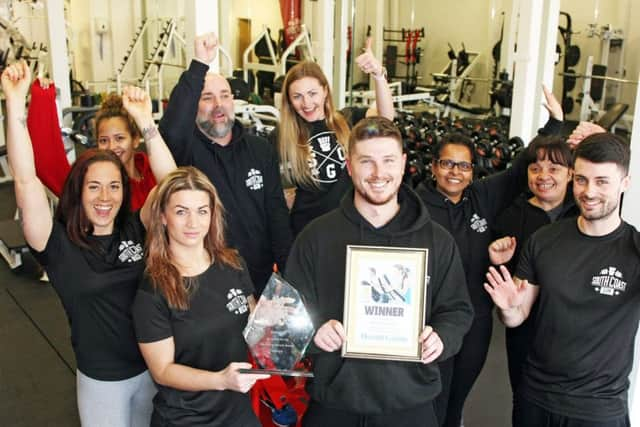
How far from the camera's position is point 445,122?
663 cm

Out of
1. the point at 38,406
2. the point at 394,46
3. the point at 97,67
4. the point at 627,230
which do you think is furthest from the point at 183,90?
the point at 97,67

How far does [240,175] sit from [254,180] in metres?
0.06

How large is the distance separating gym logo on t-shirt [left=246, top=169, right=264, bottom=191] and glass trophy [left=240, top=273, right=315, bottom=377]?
804 mm

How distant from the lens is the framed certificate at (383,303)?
5.37 ft

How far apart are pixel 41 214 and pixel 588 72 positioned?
9.01 m

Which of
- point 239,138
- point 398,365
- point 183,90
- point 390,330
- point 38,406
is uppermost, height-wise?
point 183,90

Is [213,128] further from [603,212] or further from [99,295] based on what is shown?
[603,212]

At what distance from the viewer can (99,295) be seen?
6.38 feet

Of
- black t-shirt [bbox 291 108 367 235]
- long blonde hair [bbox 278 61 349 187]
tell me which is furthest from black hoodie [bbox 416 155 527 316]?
long blonde hair [bbox 278 61 349 187]

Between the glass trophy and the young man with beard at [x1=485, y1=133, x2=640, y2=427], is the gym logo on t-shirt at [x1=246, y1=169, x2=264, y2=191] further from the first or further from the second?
the young man with beard at [x1=485, y1=133, x2=640, y2=427]

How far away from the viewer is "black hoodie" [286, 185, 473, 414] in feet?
→ 5.61

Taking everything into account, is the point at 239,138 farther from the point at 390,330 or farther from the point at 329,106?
the point at 390,330

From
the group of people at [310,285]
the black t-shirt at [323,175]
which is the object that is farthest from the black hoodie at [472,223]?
the black t-shirt at [323,175]

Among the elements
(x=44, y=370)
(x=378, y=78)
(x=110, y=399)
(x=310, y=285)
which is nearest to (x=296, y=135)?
(x=378, y=78)
